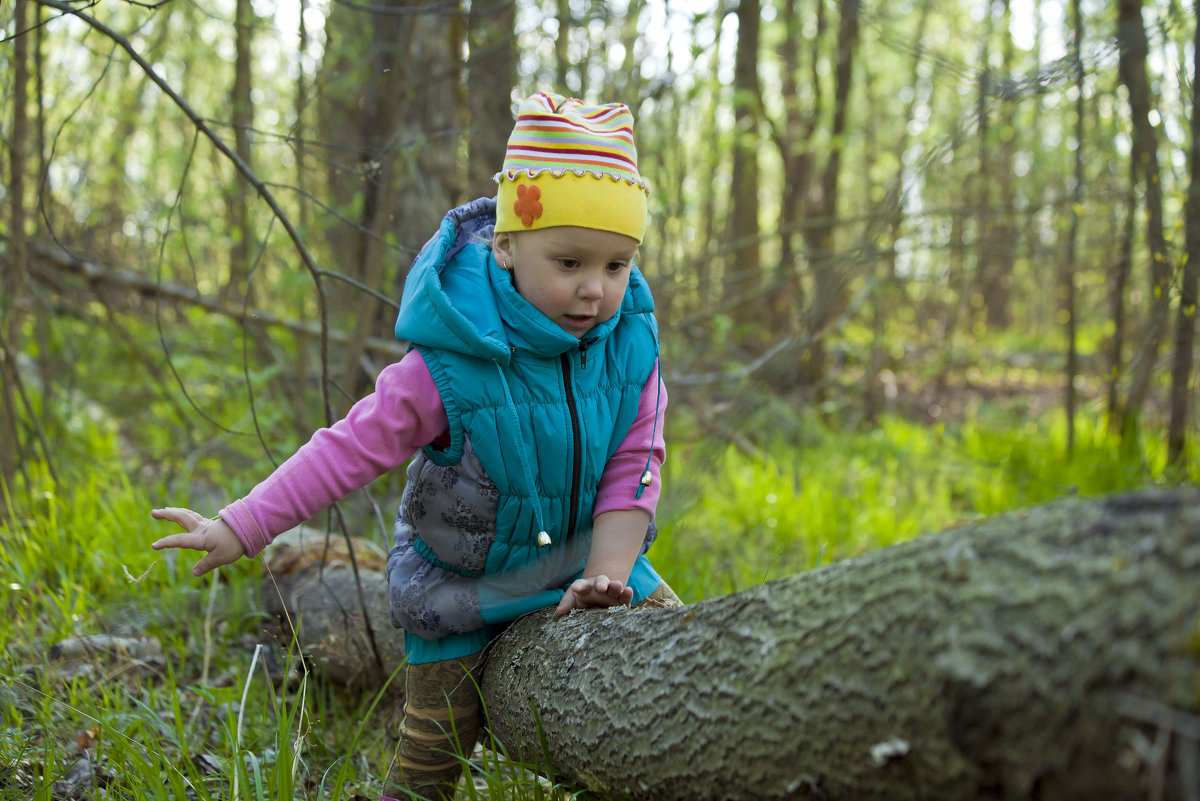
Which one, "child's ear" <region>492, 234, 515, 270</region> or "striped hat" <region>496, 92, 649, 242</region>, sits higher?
"striped hat" <region>496, 92, 649, 242</region>

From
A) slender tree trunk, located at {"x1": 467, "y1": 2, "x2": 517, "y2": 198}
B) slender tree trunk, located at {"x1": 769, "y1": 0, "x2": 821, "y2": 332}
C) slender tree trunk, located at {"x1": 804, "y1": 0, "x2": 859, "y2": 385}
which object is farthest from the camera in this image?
slender tree trunk, located at {"x1": 769, "y1": 0, "x2": 821, "y2": 332}

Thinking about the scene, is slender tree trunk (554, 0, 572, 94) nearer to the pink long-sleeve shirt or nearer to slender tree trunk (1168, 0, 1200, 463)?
slender tree trunk (1168, 0, 1200, 463)

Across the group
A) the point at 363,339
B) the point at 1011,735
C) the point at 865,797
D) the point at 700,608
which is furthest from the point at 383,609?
the point at 1011,735

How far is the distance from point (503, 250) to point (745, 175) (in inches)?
291

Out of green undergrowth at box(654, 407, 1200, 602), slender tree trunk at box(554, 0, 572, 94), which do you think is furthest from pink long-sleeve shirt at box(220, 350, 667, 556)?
slender tree trunk at box(554, 0, 572, 94)

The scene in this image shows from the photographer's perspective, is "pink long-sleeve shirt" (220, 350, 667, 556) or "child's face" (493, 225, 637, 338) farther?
"child's face" (493, 225, 637, 338)

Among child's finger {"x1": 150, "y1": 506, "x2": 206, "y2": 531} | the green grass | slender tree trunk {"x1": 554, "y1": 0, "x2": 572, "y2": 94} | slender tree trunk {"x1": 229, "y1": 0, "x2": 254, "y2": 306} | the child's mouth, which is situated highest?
slender tree trunk {"x1": 554, "y1": 0, "x2": 572, "y2": 94}

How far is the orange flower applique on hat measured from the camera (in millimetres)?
1839

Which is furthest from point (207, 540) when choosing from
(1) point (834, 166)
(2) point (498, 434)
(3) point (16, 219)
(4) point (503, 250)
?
(1) point (834, 166)

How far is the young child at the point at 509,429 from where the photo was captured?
1829 mm

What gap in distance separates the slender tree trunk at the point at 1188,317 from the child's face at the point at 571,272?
303 cm

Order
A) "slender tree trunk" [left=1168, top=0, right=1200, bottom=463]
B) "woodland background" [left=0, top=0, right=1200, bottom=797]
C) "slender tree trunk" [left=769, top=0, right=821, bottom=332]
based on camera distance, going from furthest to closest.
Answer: "slender tree trunk" [left=769, top=0, right=821, bottom=332], "slender tree trunk" [left=1168, top=0, right=1200, bottom=463], "woodland background" [left=0, top=0, right=1200, bottom=797]

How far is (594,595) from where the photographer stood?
1.82 m

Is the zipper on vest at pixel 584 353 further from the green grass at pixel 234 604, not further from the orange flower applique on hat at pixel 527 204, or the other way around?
the green grass at pixel 234 604
